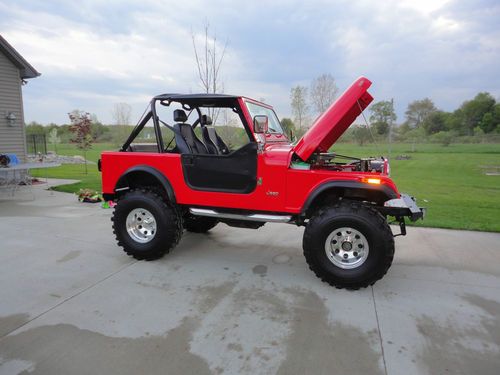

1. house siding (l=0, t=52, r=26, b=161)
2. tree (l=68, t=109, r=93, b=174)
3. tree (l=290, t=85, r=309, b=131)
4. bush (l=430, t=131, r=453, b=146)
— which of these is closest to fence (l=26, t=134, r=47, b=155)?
tree (l=68, t=109, r=93, b=174)

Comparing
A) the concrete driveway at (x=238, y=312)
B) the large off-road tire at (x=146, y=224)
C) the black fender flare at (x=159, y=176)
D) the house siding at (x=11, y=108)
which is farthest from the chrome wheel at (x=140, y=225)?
the house siding at (x=11, y=108)

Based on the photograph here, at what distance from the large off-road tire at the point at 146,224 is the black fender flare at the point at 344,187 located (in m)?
1.67

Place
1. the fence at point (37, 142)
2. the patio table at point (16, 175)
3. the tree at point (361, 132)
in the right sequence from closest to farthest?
the tree at point (361, 132), the patio table at point (16, 175), the fence at point (37, 142)

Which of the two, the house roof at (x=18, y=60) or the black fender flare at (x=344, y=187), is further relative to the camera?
the house roof at (x=18, y=60)

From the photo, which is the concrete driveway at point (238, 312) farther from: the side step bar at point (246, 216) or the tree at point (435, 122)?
the tree at point (435, 122)

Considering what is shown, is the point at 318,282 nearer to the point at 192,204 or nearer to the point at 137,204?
the point at 192,204

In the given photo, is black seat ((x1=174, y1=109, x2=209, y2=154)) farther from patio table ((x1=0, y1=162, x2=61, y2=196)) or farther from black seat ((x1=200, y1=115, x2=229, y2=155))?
patio table ((x1=0, y1=162, x2=61, y2=196))

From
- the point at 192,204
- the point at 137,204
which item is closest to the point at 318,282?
the point at 192,204

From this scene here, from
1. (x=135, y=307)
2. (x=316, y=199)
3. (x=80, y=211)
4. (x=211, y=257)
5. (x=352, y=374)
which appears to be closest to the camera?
(x=352, y=374)

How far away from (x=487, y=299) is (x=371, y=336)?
148 cm

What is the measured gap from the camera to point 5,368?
2318mm

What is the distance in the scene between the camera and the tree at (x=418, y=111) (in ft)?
181

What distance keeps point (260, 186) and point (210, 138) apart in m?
1.37

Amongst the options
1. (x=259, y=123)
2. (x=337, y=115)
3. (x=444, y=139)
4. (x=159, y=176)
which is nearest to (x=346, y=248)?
(x=337, y=115)
